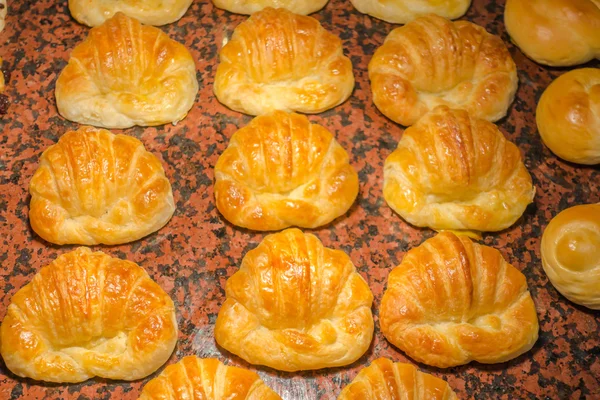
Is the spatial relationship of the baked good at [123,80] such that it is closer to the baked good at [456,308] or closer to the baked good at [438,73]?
the baked good at [438,73]

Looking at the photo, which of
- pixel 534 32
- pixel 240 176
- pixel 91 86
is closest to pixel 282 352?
pixel 240 176

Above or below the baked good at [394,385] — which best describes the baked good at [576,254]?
above

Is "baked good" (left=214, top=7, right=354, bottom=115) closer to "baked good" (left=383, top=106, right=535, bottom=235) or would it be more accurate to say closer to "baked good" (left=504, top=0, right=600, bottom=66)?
"baked good" (left=383, top=106, right=535, bottom=235)

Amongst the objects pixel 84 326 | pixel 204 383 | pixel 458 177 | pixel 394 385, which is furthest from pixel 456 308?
pixel 84 326

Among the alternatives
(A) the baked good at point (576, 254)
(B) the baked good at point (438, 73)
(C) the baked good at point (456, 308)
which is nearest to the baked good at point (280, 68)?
(B) the baked good at point (438, 73)

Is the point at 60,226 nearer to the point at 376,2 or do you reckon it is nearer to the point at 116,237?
the point at 116,237
